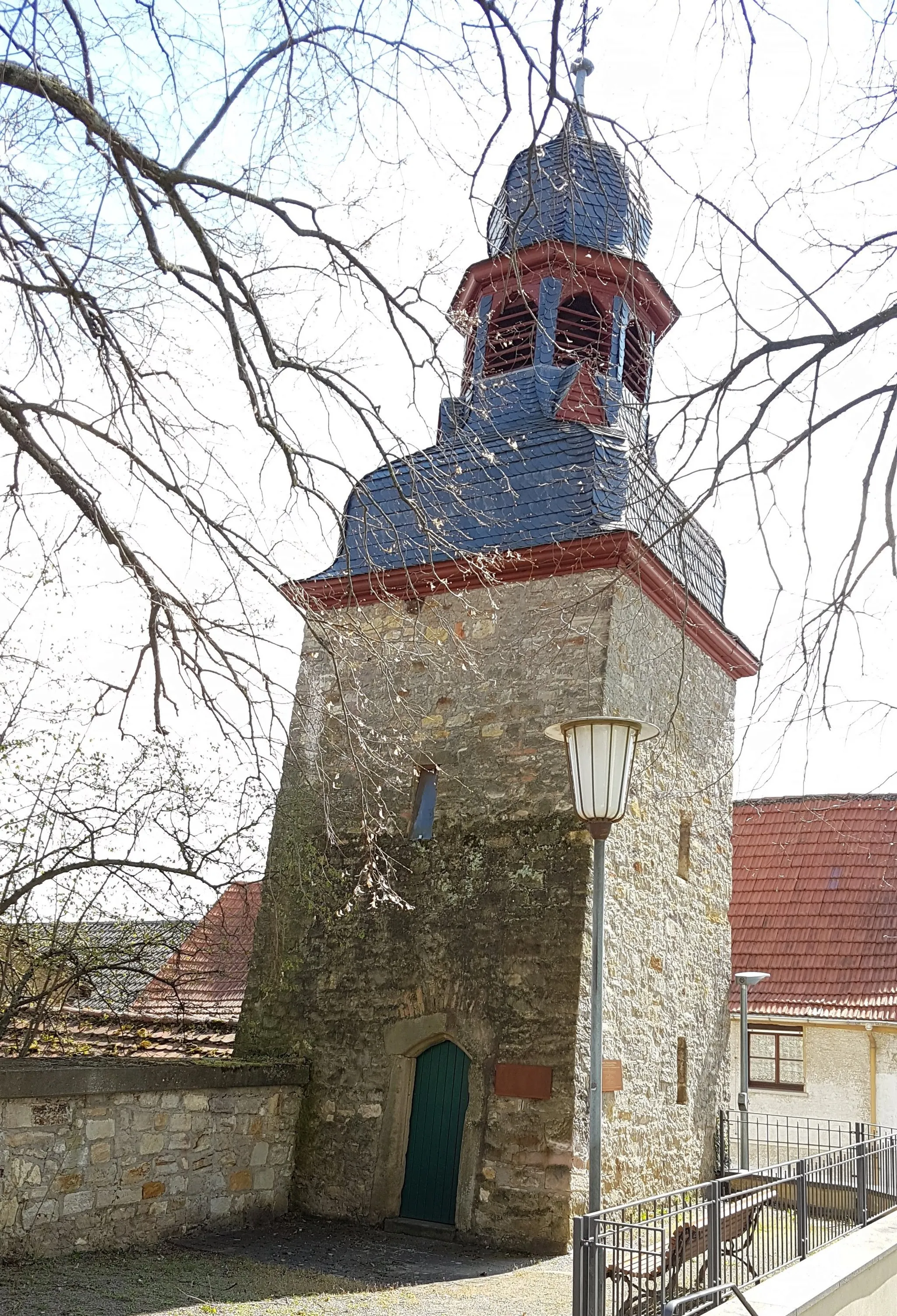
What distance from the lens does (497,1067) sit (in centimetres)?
821

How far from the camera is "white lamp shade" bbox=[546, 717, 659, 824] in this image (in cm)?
534

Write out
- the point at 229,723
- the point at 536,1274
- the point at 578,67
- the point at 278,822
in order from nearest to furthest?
the point at 578,67 < the point at 229,723 < the point at 536,1274 < the point at 278,822

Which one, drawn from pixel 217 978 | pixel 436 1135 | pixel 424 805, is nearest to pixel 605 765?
pixel 424 805

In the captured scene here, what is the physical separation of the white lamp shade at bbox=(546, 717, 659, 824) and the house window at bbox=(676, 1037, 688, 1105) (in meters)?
5.28

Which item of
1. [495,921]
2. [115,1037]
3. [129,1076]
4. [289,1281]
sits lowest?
[289,1281]

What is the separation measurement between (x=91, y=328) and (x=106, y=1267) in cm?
531

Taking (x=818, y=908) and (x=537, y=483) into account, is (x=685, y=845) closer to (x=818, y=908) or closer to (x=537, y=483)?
(x=537, y=483)

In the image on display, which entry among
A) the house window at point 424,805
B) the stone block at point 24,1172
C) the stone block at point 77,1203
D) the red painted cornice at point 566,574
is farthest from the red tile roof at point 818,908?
the stone block at point 24,1172

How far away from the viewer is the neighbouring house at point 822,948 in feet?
40.0

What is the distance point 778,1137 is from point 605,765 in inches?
275

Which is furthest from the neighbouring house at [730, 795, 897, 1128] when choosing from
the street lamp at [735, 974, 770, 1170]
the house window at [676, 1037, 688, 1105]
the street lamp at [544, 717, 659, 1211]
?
the street lamp at [544, 717, 659, 1211]

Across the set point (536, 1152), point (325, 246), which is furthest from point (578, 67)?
point (536, 1152)

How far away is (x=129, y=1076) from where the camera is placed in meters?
6.95

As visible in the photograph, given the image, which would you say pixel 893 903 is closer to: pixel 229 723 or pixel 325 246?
pixel 229 723
